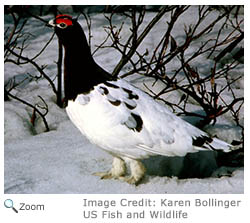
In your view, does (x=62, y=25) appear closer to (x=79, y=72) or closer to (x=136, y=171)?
(x=79, y=72)

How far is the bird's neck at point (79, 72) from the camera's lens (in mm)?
2580

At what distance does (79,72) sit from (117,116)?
32 centimetres

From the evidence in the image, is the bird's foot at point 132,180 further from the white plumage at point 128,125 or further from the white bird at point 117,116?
the white plumage at point 128,125

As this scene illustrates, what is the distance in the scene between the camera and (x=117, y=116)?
2500 millimetres

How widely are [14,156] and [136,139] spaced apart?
0.96 meters

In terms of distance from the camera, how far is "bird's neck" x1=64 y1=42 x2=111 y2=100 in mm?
2580

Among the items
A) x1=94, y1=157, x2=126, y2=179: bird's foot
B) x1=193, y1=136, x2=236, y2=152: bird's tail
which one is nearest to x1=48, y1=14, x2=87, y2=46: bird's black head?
x1=94, y1=157, x2=126, y2=179: bird's foot

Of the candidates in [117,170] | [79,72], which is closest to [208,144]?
[117,170]

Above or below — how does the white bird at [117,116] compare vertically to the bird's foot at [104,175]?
above

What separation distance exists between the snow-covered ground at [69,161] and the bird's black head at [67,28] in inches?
30.1

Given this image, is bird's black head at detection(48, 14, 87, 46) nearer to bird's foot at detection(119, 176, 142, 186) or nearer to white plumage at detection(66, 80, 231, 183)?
white plumage at detection(66, 80, 231, 183)
